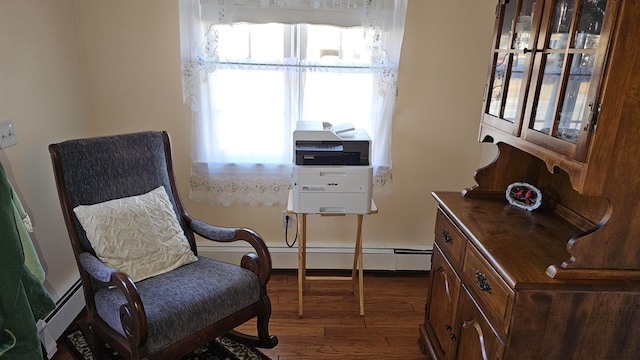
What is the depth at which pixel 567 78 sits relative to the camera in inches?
47.6

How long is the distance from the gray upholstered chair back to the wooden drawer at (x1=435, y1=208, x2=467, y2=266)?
1252 mm

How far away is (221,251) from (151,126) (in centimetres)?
93

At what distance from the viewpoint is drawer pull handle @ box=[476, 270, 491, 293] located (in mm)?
1334

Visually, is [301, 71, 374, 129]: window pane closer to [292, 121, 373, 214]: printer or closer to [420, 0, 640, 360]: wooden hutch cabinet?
[292, 121, 373, 214]: printer

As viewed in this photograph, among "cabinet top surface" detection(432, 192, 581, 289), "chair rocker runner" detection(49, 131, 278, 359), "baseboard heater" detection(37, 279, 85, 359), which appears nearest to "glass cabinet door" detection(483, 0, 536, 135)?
"cabinet top surface" detection(432, 192, 581, 289)

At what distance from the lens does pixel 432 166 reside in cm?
262

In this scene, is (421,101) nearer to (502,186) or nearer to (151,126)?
(502,186)

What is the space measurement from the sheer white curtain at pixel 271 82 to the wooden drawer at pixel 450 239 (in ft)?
2.55

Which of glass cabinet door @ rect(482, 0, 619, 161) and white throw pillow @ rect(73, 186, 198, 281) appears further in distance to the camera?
white throw pillow @ rect(73, 186, 198, 281)

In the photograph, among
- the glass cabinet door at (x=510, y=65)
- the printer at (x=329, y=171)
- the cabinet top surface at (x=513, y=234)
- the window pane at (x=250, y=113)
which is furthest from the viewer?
the window pane at (x=250, y=113)

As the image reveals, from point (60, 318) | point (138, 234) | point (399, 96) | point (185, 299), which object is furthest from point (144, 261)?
point (399, 96)

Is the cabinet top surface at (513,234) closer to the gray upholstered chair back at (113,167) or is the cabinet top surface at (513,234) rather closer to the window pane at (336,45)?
the window pane at (336,45)

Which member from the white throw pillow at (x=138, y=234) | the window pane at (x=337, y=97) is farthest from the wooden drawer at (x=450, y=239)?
the white throw pillow at (x=138, y=234)

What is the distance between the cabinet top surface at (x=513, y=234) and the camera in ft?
3.95
